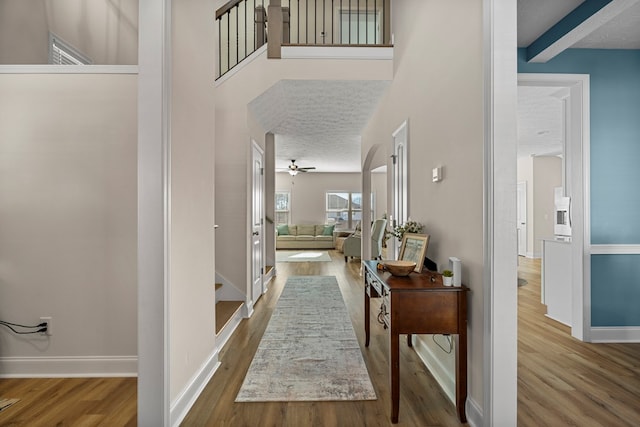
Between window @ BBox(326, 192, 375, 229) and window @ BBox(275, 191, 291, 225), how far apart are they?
153 centimetres

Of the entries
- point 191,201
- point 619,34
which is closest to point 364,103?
point 619,34

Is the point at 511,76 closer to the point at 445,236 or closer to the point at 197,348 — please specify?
the point at 445,236

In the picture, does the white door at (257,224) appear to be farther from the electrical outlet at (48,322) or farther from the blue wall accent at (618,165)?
the blue wall accent at (618,165)

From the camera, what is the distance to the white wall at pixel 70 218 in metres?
2.45

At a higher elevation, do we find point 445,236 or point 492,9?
point 492,9

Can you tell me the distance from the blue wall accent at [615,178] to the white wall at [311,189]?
357 inches

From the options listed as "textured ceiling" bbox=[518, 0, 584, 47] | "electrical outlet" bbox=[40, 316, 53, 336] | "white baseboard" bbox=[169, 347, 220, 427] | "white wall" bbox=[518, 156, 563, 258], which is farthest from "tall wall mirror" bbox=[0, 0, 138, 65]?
"white wall" bbox=[518, 156, 563, 258]

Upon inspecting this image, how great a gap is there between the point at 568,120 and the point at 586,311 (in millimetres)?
1972

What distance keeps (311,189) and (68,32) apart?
9.23 meters

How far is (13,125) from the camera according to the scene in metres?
2.45

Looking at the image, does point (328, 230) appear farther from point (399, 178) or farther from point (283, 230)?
point (399, 178)

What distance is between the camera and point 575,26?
8.65ft

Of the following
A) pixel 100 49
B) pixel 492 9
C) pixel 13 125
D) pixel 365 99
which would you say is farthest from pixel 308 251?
pixel 492 9

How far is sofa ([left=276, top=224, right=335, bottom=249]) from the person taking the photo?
1090 cm
